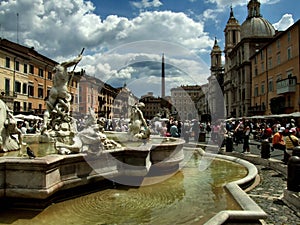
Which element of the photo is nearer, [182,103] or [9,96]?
[9,96]

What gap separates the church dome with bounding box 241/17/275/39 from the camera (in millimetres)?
61625

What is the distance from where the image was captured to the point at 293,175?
18.6 feet

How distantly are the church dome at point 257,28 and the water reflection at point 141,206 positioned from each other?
61.2 meters

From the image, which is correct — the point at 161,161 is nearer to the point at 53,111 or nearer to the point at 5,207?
the point at 5,207

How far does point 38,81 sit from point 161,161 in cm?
3905

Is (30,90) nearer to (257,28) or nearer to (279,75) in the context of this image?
(279,75)

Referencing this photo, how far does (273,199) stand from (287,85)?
31.5 metres

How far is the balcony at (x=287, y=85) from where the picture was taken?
32.9 meters

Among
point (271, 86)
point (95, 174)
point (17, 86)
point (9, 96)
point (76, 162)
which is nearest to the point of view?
point (76, 162)

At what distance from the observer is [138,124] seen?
1026 centimetres

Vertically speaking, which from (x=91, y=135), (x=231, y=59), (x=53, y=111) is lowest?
(x=91, y=135)

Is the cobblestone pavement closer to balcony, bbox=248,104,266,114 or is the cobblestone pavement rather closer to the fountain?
the fountain

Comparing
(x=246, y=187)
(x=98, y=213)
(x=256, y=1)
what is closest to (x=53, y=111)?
(x=98, y=213)

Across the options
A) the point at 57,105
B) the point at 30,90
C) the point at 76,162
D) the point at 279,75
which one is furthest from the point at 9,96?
the point at 279,75
